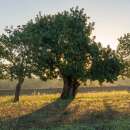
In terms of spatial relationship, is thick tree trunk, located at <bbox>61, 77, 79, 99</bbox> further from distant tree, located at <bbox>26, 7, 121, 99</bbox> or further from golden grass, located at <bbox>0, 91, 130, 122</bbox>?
golden grass, located at <bbox>0, 91, 130, 122</bbox>

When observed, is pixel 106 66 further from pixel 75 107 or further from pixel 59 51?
pixel 75 107

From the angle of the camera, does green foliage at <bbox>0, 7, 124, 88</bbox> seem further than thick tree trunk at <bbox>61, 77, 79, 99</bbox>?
No

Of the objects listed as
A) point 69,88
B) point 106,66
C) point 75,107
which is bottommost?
point 75,107

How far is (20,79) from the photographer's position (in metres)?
54.3

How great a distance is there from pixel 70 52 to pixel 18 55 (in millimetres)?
7364

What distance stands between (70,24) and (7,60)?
9.60 meters

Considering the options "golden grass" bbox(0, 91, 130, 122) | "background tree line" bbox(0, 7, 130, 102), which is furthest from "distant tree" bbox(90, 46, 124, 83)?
"golden grass" bbox(0, 91, 130, 122)

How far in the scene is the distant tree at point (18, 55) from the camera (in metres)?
52.5

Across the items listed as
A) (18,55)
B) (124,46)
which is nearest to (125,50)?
(124,46)

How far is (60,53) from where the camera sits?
56875mm

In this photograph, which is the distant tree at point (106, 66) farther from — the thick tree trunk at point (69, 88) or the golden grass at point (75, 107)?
the golden grass at point (75, 107)

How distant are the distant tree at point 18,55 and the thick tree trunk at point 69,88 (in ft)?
23.1

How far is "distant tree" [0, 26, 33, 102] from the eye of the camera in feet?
172

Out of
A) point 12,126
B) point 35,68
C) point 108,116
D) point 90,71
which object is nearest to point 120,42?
point 90,71
